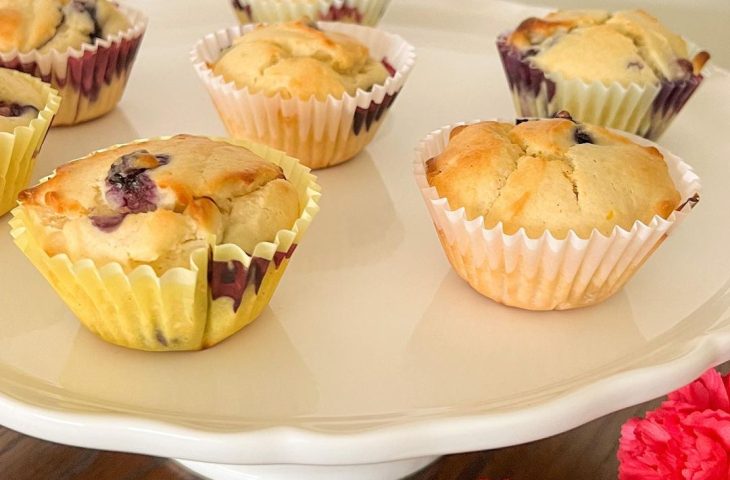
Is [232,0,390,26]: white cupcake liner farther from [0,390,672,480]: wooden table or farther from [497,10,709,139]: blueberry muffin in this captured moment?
[0,390,672,480]: wooden table

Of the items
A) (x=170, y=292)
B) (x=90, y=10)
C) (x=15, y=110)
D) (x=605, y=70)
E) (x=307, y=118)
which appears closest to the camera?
(x=170, y=292)

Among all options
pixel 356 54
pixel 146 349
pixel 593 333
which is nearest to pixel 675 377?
pixel 593 333

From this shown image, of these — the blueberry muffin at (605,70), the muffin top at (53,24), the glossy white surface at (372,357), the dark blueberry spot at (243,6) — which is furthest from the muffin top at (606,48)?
the muffin top at (53,24)

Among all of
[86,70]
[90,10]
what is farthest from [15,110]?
[90,10]

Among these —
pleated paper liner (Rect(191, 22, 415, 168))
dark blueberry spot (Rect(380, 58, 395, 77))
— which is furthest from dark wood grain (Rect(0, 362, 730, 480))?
dark blueberry spot (Rect(380, 58, 395, 77))

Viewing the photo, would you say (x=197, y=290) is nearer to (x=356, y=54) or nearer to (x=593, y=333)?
(x=593, y=333)

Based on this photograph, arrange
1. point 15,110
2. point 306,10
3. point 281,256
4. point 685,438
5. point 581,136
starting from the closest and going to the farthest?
point 685,438
point 281,256
point 581,136
point 15,110
point 306,10

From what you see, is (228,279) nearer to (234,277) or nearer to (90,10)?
(234,277)
